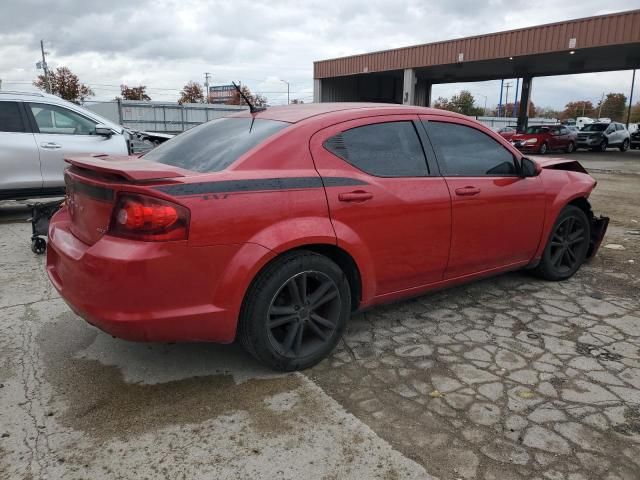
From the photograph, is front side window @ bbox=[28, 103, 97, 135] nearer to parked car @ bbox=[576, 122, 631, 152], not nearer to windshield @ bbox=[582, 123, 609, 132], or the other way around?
parked car @ bbox=[576, 122, 631, 152]

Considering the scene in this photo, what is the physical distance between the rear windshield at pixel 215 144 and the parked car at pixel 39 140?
162 inches

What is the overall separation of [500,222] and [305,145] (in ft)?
5.78

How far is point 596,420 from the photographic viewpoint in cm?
253

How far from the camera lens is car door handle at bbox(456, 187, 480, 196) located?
11.6 feet

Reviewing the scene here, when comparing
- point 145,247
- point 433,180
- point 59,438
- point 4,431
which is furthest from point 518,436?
point 4,431

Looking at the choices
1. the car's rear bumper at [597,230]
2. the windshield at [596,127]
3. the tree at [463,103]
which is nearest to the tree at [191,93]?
the tree at [463,103]

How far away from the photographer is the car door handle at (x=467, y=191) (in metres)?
3.55

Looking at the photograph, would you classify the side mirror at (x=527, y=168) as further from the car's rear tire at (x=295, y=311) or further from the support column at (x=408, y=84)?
the support column at (x=408, y=84)

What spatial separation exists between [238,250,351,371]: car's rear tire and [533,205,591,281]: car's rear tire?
2.36 m

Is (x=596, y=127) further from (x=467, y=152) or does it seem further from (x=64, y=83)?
(x=64, y=83)

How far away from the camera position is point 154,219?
241 centimetres

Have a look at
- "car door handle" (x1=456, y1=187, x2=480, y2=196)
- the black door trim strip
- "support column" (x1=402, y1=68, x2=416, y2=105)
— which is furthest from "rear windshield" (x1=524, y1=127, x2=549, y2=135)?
the black door trim strip

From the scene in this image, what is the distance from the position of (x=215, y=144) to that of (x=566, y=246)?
3.34 metres

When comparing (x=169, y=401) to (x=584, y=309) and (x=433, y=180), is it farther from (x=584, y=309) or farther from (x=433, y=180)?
(x=584, y=309)
